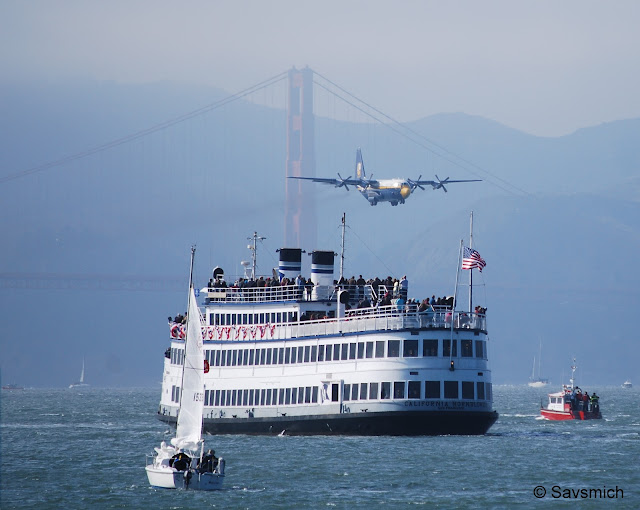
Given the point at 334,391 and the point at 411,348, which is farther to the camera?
the point at 334,391

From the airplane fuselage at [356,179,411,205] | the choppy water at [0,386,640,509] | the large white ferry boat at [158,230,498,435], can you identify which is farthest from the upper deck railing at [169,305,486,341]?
the airplane fuselage at [356,179,411,205]

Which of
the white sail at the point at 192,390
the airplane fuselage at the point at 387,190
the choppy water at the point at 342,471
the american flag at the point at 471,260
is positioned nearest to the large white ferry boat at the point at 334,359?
Result: the choppy water at the point at 342,471

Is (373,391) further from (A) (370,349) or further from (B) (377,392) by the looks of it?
(A) (370,349)

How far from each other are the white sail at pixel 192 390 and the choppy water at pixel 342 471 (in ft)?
7.31

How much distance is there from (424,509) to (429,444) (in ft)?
58.2

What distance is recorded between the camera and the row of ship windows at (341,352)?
206 ft

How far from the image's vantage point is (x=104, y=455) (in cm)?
6266

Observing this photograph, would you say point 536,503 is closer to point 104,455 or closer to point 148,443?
point 104,455

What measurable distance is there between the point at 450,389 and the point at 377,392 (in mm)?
3488

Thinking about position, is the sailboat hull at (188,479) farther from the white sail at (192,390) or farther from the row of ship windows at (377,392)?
the row of ship windows at (377,392)

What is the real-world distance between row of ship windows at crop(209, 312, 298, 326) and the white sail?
18275mm

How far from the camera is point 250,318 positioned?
234 ft

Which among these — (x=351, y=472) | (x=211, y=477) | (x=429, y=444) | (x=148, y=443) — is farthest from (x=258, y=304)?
(x=211, y=477)

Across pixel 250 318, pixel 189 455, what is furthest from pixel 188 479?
pixel 250 318
